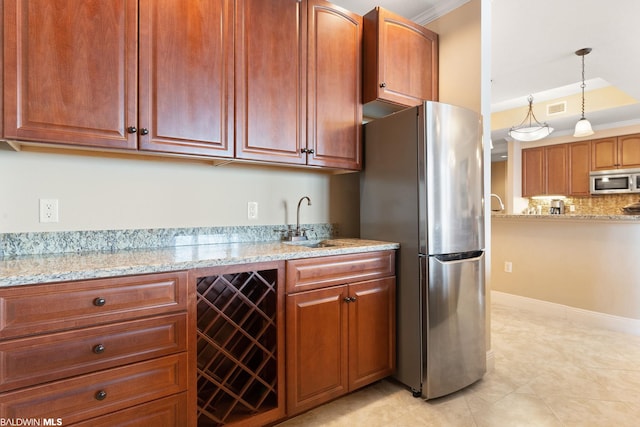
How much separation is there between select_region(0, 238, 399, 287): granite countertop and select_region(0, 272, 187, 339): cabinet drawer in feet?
0.10

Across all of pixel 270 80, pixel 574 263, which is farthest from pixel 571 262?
pixel 270 80

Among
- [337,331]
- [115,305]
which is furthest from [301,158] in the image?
[115,305]

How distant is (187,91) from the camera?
1.67m

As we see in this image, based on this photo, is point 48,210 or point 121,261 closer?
point 121,261

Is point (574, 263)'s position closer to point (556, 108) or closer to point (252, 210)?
point (556, 108)

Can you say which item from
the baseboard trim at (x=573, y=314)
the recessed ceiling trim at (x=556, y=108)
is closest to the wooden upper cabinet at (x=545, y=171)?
the recessed ceiling trim at (x=556, y=108)

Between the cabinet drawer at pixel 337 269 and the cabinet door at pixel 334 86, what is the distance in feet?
2.11

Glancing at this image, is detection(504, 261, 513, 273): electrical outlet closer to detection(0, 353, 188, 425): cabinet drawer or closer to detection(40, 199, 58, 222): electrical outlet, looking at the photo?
detection(0, 353, 188, 425): cabinet drawer

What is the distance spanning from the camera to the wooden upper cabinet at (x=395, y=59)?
7.36ft

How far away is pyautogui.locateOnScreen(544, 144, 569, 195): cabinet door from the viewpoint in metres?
5.49

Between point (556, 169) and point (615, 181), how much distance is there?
0.81 meters

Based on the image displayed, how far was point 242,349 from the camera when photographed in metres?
1.88

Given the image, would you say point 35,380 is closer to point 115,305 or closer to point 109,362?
point 109,362

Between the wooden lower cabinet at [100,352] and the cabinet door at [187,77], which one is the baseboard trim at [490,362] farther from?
the cabinet door at [187,77]
